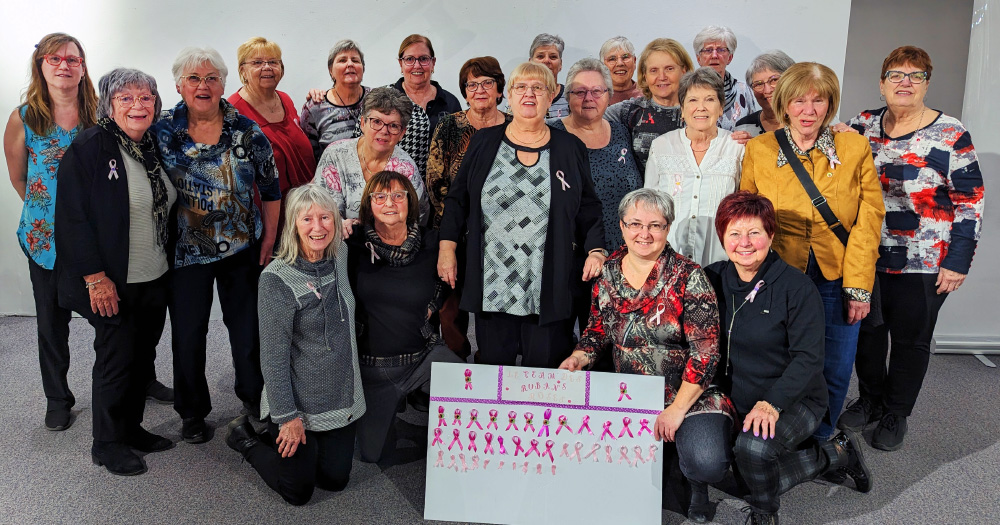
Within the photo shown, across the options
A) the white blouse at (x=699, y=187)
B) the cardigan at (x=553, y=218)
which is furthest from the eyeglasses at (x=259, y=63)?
the white blouse at (x=699, y=187)

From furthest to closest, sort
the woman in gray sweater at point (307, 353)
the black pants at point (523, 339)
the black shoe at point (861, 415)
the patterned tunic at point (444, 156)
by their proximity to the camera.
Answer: the black shoe at point (861, 415), the patterned tunic at point (444, 156), the black pants at point (523, 339), the woman in gray sweater at point (307, 353)

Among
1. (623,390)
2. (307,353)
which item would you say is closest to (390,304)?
(307,353)

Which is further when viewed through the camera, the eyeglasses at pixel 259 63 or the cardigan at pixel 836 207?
the eyeglasses at pixel 259 63

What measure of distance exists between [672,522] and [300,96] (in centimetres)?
359

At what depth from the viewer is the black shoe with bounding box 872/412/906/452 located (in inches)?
115

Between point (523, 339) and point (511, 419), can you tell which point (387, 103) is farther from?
point (511, 419)

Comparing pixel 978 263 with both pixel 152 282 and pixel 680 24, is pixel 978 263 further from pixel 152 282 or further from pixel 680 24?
pixel 152 282

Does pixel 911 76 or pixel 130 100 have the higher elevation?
pixel 911 76

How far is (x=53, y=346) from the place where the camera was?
3113 mm

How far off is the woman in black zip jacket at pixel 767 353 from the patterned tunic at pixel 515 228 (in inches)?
25.2

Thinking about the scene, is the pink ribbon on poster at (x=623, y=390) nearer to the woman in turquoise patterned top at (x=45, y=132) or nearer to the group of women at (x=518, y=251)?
the group of women at (x=518, y=251)

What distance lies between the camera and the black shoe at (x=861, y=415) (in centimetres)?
312

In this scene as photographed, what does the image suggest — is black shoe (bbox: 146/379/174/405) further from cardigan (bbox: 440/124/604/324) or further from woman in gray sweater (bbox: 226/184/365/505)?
cardigan (bbox: 440/124/604/324)

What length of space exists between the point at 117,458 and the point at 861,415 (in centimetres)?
316
